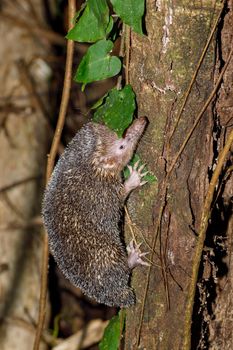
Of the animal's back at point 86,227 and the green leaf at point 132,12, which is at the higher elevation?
the green leaf at point 132,12

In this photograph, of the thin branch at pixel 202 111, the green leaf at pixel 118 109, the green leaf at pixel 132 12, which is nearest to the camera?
the green leaf at pixel 132 12

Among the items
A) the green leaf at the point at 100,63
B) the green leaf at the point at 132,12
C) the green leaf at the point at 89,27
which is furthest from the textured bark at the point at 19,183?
the green leaf at the point at 132,12

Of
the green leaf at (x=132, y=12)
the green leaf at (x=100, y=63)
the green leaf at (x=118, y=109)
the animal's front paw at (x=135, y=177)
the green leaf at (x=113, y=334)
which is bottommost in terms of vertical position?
the green leaf at (x=113, y=334)

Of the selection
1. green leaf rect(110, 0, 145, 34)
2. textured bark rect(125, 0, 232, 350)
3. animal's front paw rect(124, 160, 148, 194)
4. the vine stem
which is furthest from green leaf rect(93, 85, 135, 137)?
the vine stem

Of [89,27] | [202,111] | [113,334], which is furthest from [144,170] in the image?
[113,334]

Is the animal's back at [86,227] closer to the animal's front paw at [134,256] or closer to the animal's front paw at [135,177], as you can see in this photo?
the animal's front paw at [134,256]

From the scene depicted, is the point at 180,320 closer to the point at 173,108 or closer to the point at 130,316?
the point at 130,316

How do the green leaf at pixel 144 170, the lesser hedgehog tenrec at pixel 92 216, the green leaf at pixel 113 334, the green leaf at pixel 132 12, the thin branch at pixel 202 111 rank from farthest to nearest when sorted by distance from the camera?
the green leaf at pixel 113 334, the lesser hedgehog tenrec at pixel 92 216, the green leaf at pixel 144 170, the thin branch at pixel 202 111, the green leaf at pixel 132 12
